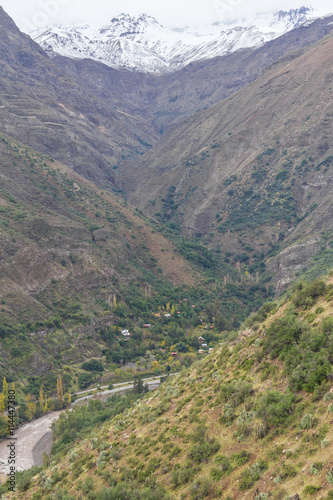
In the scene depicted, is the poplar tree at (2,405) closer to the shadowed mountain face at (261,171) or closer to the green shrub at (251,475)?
the green shrub at (251,475)

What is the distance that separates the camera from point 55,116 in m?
138

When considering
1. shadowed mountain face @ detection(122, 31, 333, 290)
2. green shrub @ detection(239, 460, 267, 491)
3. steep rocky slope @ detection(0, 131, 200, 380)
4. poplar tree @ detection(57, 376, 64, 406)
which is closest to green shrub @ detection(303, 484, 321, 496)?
green shrub @ detection(239, 460, 267, 491)

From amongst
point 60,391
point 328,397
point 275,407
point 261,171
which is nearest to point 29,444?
point 60,391

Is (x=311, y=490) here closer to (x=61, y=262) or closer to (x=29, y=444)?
(x=29, y=444)

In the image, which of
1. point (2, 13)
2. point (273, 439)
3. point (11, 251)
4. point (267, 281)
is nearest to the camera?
point (273, 439)

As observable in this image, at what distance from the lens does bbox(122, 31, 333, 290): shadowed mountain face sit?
97.3m

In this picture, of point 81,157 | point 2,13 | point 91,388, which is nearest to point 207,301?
point 91,388

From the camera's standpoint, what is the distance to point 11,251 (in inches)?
2441

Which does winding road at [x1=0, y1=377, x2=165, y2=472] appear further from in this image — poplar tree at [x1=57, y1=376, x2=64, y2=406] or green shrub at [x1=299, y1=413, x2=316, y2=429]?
green shrub at [x1=299, y1=413, x2=316, y2=429]

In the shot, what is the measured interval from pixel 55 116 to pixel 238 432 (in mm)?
137183

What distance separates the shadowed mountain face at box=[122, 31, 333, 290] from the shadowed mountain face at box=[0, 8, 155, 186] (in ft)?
62.8

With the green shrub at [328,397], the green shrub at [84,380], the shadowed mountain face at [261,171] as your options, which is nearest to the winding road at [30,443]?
the green shrub at [84,380]

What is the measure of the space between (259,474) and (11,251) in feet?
182

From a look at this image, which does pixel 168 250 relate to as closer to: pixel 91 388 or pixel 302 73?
pixel 91 388
